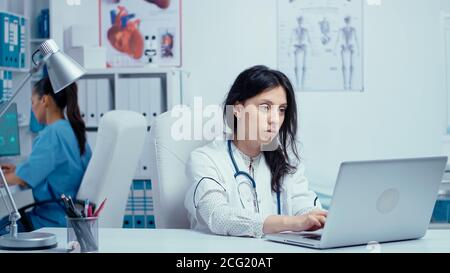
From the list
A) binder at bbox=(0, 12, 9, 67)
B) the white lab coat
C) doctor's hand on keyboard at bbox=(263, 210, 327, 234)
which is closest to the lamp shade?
the white lab coat

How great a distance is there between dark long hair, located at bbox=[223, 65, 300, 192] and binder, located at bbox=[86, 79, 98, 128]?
71.1 inches

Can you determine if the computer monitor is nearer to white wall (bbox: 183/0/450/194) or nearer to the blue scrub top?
the blue scrub top

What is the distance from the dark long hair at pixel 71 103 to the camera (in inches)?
112

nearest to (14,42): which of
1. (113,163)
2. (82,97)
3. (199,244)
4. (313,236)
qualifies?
(82,97)

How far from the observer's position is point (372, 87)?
3.88 metres

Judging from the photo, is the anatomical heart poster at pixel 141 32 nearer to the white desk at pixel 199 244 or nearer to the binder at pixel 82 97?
the binder at pixel 82 97

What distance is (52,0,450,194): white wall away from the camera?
3879mm

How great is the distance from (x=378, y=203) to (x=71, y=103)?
1.85 m

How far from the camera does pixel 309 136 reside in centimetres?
389

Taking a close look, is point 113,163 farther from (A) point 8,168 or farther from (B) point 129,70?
(B) point 129,70

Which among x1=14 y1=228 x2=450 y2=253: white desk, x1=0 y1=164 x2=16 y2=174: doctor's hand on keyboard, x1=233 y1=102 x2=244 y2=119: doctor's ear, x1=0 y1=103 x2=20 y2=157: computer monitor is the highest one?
x1=233 y1=102 x2=244 y2=119: doctor's ear

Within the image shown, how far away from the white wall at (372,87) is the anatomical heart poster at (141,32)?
25cm

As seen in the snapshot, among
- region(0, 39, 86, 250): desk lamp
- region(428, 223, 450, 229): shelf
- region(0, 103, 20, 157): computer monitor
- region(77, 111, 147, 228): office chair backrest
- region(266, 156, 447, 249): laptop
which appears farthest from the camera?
region(428, 223, 450, 229): shelf
